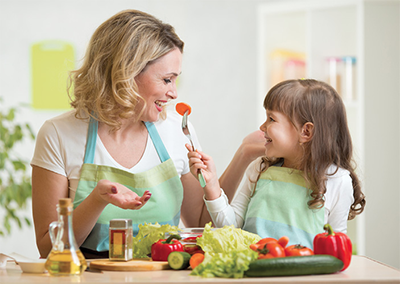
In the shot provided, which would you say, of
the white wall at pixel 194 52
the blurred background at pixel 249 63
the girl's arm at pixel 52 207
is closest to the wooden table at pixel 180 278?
the girl's arm at pixel 52 207

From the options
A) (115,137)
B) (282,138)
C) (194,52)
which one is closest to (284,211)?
(282,138)

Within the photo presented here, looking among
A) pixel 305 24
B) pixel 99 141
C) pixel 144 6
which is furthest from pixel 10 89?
pixel 99 141

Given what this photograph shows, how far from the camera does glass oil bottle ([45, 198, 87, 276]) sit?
107 cm

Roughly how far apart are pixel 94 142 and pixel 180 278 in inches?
28.6

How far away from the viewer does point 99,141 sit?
166 centimetres

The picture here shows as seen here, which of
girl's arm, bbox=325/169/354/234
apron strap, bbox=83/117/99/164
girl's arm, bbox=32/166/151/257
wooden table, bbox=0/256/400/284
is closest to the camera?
wooden table, bbox=0/256/400/284

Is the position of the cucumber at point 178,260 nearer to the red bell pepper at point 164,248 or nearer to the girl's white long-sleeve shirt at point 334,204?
the red bell pepper at point 164,248

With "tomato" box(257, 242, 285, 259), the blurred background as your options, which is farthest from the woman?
the blurred background

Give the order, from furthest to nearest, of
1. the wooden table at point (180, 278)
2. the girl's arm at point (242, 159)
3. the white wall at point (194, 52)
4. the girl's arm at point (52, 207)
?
the white wall at point (194, 52)
the girl's arm at point (242, 159)
the girl's arm at point (52, 207)
the wooden table at point (180, 278)

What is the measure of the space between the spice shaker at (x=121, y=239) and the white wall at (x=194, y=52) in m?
2.78

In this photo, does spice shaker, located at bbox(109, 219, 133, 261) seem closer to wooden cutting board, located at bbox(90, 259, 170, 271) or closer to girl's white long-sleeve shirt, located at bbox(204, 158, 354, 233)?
wooden cutting board, located at bbox(90, 259, 170, 271)

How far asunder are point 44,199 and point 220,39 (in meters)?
2.77

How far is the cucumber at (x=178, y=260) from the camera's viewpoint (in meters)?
1.19

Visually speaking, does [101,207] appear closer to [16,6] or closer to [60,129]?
[60,129]
